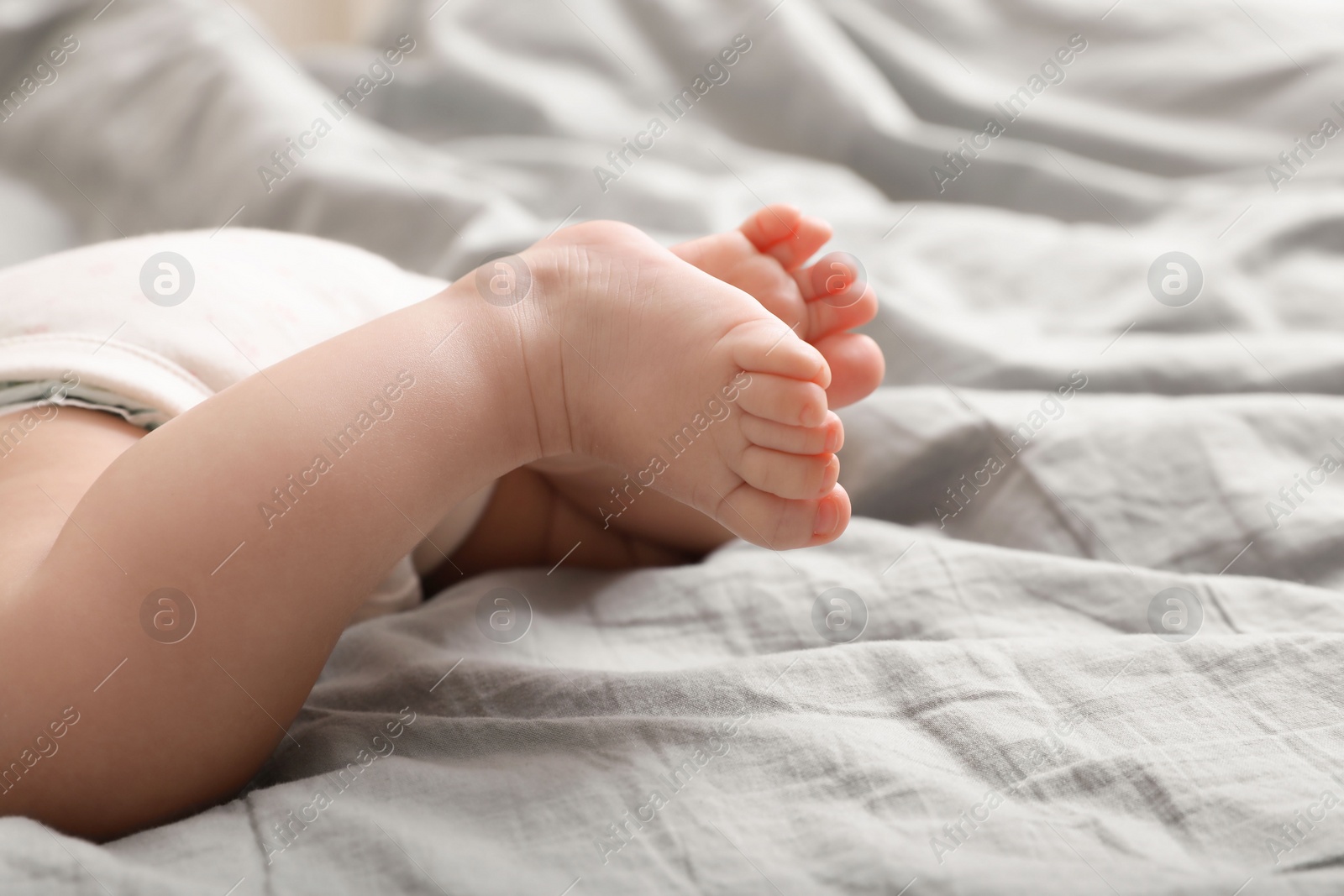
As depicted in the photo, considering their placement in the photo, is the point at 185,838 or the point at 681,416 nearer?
the point at 185,838

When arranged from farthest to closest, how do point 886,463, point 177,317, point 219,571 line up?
point 886,463
point 177,317
point 219,571

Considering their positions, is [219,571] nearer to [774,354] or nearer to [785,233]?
[774,354]

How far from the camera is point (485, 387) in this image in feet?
1.98

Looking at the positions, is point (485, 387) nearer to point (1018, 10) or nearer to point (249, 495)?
point (249, 495)

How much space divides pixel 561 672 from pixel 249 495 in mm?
199

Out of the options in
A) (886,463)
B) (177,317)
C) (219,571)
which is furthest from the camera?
(886,463)

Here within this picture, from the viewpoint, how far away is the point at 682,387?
605 mm

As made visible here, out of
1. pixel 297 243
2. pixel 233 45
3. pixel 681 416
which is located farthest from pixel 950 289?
pixel 233 45

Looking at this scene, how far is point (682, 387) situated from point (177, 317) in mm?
355

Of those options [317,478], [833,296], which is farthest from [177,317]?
[833,296]

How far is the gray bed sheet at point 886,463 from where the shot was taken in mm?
466

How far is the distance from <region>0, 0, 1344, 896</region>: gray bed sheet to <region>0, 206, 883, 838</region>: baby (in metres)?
0.06

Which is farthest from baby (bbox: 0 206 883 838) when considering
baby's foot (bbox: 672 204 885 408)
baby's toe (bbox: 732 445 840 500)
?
baby's foot (bbox: 672 204 885 408)

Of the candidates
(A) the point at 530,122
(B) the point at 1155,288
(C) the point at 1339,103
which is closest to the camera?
(B) the point at 1155,288
